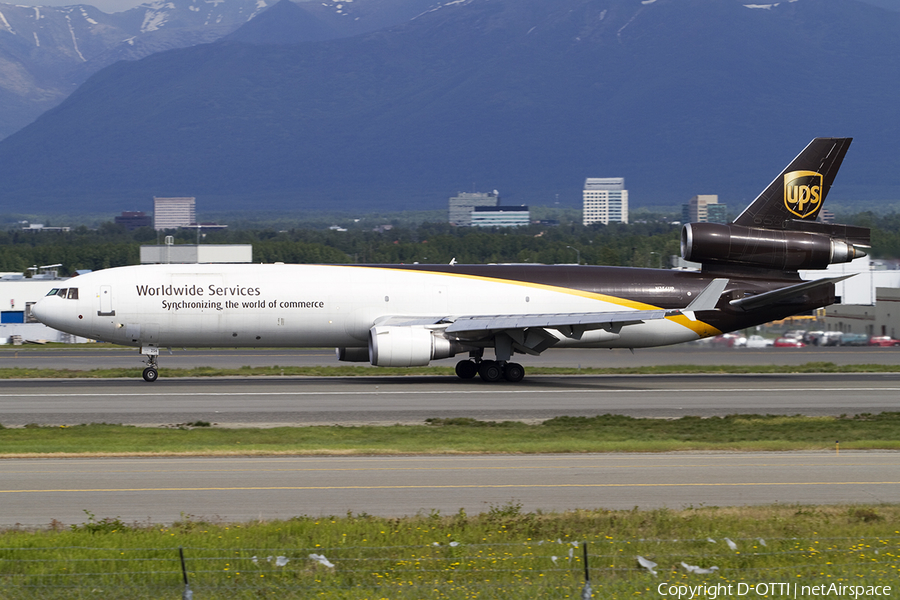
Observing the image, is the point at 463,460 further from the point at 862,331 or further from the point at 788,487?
the point at 862,331

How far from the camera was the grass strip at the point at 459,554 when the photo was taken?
559 inches

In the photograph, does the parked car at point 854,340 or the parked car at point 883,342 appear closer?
the parked car at point 883,342

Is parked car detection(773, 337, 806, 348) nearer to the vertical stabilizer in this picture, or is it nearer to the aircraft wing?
the vertical stabilizer

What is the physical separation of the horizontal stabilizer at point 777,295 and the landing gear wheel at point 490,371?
10.5m

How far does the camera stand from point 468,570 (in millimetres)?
14664

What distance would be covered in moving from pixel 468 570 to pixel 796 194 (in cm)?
3659

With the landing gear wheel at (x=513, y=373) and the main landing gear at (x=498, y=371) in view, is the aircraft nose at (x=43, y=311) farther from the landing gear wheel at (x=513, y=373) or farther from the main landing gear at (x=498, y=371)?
the landing gear wheel at (x=513, y=373)

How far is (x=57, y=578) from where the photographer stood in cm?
1471

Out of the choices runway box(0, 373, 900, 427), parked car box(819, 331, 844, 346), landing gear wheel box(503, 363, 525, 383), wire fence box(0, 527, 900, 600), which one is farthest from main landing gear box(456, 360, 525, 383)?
parked car box(819, 331, 844, 346)

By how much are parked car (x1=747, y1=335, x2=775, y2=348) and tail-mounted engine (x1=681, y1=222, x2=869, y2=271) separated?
1808 cm

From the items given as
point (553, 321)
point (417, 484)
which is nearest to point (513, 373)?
point (553, 321)

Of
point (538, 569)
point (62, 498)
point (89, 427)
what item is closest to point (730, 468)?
point (538, 569)

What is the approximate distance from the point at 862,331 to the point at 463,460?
6346 cm

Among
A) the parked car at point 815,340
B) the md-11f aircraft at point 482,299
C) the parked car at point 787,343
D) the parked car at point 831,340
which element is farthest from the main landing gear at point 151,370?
the parked car at point 831,340
